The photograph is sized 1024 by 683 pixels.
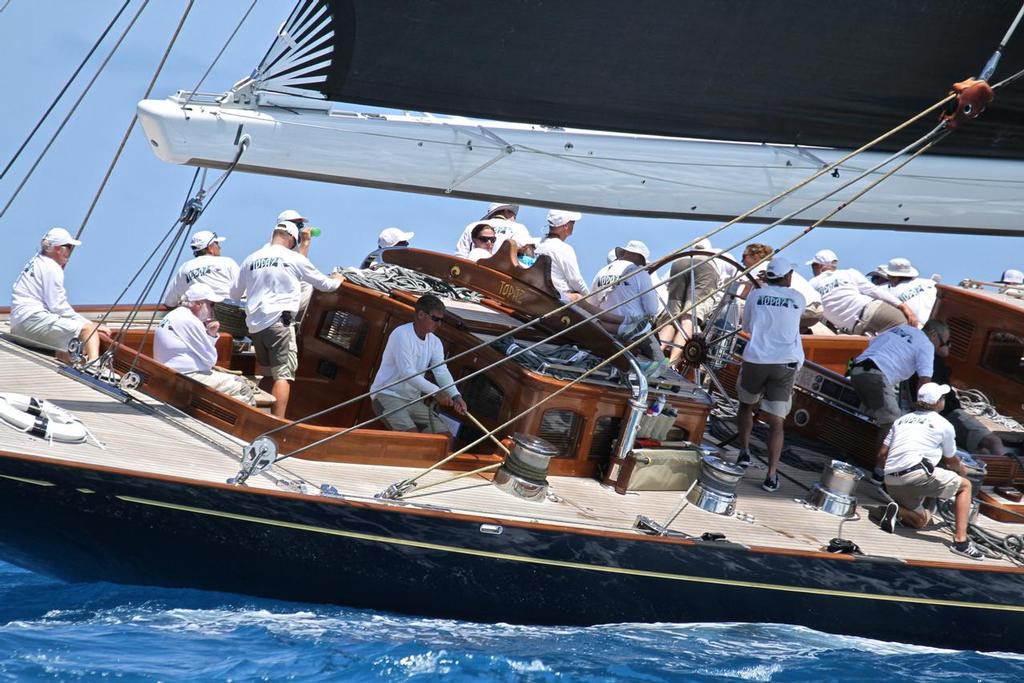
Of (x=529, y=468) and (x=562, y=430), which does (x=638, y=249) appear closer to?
(x=562, y=430)

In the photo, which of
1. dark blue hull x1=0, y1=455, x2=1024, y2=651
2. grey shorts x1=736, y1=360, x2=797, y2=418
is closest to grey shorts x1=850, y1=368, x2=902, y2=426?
grey shorts x1=736, y1=360, x2=797, y2=418

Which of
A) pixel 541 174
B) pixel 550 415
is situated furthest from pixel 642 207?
pixel 550 415

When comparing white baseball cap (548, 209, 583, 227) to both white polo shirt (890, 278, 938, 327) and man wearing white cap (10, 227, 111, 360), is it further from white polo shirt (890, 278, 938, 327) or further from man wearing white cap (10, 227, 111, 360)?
man wearing white cap (10, 227, 111, 360)

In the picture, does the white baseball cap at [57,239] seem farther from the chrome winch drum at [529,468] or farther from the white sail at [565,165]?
the chrome winch drum at [529,468]

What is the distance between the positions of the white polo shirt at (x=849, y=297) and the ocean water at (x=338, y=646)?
3.13 m

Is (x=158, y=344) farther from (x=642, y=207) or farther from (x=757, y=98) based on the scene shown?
(x=757, y=98)

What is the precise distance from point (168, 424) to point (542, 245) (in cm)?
310

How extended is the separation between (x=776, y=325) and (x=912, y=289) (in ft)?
7.20

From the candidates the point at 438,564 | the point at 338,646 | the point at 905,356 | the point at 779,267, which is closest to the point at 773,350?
the point at 779,267

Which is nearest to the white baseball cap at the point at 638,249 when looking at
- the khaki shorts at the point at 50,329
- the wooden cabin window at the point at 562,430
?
the wooden cabin window at the point at 562,430

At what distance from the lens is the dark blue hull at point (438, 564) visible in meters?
6.64

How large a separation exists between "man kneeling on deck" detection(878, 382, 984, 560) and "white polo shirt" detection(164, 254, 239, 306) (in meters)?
4.71

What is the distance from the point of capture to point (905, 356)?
9172 mm

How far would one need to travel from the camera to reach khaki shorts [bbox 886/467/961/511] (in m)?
8.16
